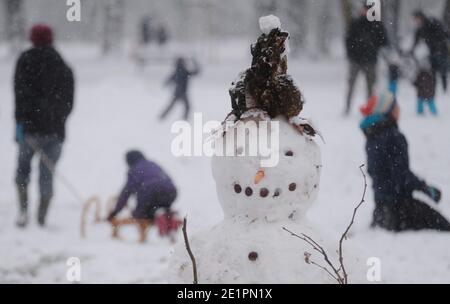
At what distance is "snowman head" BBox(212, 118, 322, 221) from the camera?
272 cm

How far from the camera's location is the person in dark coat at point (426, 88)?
8273 millimetres

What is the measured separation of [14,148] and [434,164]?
7316 mm

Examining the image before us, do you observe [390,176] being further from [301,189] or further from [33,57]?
[33,57]

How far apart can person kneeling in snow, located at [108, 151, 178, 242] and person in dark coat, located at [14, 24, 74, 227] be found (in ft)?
2.61

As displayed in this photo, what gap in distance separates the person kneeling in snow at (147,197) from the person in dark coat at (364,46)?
4.34 metres

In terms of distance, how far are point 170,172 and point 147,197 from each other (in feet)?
9.29

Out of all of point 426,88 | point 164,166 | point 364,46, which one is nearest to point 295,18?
point 364,46

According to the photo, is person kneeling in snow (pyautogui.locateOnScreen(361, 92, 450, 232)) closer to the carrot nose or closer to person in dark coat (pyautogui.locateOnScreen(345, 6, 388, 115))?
the carrot nose

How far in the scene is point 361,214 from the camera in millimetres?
5977

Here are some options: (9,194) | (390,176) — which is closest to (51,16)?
(9,194)

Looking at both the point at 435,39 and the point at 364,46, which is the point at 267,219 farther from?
the point at 364,46

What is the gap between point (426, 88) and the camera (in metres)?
8.34

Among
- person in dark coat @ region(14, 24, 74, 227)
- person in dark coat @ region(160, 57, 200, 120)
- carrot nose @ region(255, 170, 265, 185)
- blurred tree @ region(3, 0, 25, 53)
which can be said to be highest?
blurred tree @ region(3, 0, 25, 53)

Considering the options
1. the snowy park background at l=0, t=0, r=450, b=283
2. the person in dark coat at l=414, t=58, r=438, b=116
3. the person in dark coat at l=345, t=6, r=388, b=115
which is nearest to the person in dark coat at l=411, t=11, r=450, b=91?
the person in dark coat at l=414, t=58, r=438, b=116
